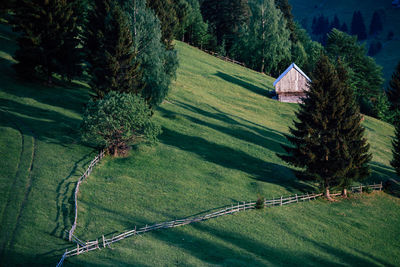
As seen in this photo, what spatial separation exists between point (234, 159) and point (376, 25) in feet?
620

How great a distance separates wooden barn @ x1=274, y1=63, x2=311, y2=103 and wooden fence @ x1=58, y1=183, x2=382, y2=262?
29705mm

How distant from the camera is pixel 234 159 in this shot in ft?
146

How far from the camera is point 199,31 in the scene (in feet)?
324

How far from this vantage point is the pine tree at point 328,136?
39188 millimetres

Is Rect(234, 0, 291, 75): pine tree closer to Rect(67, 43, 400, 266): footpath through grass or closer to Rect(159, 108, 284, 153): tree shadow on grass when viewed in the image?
Rect(67, 43, 400, 266): footpath through grass

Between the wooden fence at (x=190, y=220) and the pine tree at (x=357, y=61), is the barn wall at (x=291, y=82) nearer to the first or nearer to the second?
the wooden fence at (x=190, y=220)

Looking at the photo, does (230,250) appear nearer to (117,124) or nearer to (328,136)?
(117,124)

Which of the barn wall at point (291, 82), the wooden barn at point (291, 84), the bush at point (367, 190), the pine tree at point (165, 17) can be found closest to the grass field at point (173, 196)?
the bush at point (367, 190)

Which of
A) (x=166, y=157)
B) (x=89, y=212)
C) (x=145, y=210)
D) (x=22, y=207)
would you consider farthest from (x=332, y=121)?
(x=22, y=207)

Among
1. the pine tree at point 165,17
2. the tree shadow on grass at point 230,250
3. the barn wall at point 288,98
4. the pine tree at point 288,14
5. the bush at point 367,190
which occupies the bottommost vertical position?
the tree shadow on grass at point 230,250

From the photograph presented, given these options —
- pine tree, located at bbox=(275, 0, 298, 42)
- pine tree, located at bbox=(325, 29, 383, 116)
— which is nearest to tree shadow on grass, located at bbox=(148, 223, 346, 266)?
pine tree, located at bbox=(325, 29, 383, 116)

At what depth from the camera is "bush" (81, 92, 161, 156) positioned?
38500mm

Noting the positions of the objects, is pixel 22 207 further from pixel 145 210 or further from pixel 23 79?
pixel 23 79

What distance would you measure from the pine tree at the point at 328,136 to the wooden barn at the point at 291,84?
2846cm
